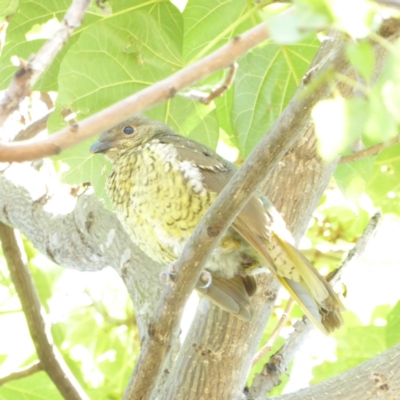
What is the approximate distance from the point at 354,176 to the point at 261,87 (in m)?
0.63

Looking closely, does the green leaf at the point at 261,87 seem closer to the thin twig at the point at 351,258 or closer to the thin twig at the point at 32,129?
the thin twig at the point at 351,258

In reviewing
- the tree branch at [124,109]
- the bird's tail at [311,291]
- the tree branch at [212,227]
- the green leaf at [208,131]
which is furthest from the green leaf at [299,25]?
the green leaf at [208,131]

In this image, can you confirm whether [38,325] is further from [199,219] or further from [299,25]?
[299,25]

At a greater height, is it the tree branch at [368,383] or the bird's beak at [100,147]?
the bird's beak at [100,147]

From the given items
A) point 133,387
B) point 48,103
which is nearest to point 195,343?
point 133,387

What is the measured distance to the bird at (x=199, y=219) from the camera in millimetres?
2684

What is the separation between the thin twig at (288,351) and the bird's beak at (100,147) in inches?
47.2

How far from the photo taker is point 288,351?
2.86m

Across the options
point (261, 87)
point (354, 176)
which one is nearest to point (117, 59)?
point (261, 87)

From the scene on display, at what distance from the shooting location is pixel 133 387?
2.36m

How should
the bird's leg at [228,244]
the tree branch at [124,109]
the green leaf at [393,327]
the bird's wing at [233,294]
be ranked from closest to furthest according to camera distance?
the tree branch at [124,109], the bird's wing at [233,294], the bird's leg at [228,244], the green leaf at [393,327]

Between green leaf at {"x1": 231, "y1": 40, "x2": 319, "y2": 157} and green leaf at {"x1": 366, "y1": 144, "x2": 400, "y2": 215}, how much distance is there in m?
0.59

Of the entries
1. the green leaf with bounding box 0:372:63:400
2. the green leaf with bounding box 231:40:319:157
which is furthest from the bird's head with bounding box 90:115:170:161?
the green leaf with bounding box 0:372:63:400

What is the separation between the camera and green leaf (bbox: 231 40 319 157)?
344cm
